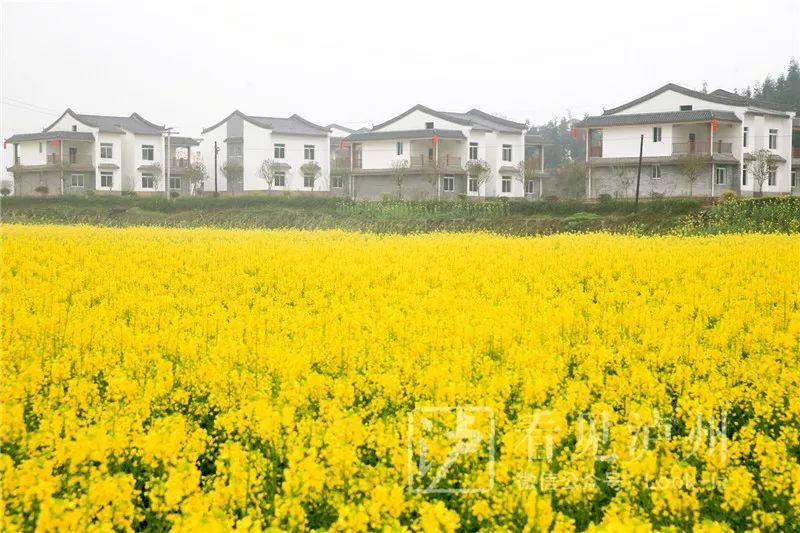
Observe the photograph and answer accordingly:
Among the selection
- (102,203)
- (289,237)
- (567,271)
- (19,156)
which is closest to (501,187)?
(102,203)

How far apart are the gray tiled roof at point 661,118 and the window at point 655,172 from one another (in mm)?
2566

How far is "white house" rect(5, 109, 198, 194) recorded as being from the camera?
59344 mm

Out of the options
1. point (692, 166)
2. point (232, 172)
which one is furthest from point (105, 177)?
point (692, 166)

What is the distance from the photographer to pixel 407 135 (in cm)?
5300

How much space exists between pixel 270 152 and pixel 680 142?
1133 inches

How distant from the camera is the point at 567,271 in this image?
583 inches

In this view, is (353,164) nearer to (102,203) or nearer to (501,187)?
(501,187)

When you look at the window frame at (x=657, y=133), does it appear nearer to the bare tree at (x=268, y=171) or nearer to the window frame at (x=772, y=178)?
the window frame at (x=772, y=178)

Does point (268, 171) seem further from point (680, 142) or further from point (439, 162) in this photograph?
point (680, 142)

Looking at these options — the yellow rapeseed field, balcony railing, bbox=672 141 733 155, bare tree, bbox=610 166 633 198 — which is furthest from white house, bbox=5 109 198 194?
the yellow rapeseed field

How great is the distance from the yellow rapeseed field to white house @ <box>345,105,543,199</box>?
134ft

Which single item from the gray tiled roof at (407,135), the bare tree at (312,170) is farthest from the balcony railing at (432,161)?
the bare tree at (312,170)

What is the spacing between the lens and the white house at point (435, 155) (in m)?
52.5

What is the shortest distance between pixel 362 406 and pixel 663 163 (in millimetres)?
42539
